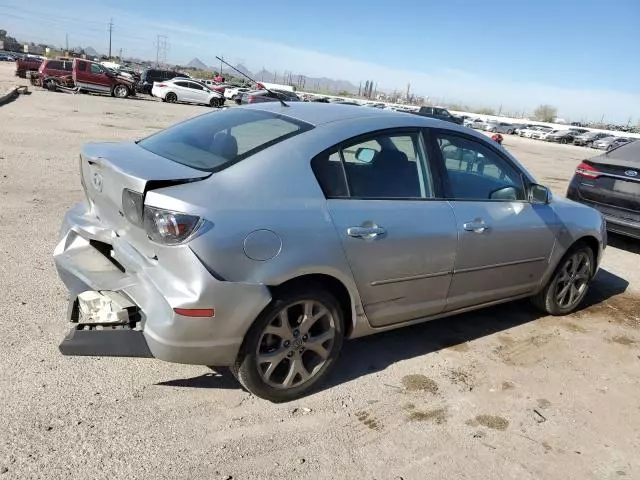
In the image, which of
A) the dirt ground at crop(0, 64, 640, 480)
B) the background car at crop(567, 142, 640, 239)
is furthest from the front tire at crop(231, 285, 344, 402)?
the background car at crop(567, 142, 640, 239)

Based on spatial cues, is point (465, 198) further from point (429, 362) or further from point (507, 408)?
point (507, 408)

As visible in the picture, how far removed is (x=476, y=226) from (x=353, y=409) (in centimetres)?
154

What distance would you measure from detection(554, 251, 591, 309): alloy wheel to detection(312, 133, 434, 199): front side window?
1.93 meters

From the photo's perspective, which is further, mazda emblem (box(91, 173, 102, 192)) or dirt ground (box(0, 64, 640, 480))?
mazda emblem (box(91, 173, 102, 192))

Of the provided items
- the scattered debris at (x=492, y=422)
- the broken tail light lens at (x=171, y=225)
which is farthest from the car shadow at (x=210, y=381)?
the scattered debris at (x=492, y=422)

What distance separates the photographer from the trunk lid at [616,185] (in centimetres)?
700

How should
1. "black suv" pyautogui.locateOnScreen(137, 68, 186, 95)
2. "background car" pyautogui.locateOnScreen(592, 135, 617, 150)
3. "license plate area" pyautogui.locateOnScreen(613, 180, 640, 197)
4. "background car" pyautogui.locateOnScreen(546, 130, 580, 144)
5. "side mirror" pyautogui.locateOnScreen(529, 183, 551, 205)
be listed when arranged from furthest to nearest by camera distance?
"background car" pyautogui.locateOnScreen(546, 130, 580, 144)
"background car" pyautogui.locateOnScreen(592, 135, 617, 150)
"black suv" pyautogui.locateOnScreen(137, 68, 186, 95)
"license plate area" pyautogui.locateOnScreen(613, 180, 640, 197)
"side mirror" pyautogui.locateOnScreen(529, 183, 551, 205)

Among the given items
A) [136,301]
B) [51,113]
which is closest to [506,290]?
[136,301]

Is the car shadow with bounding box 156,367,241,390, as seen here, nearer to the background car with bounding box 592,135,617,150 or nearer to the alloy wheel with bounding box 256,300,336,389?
the alloy wheel with bounding box 256,300,336,389

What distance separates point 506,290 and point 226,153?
2.48m

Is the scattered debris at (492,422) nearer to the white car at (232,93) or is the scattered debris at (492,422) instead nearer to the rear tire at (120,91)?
the rear tire at (120,91)

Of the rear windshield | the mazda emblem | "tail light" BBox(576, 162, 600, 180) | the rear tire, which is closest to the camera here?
the rear windshield

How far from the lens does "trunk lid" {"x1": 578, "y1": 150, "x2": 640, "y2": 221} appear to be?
7.00m

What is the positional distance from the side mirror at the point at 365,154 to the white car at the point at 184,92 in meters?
35.7
